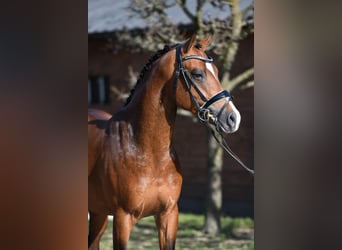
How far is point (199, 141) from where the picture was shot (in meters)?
8.89

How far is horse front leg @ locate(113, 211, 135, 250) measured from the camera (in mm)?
3471

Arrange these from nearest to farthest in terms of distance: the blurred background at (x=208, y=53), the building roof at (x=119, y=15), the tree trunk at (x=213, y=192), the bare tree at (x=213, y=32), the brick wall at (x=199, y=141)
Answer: the bare tree at (x=213, y=32) → the blurred background at (x=208, y=53) → the tree trunk at (x=213, y=192) → the building roof at (x=119, y=15) → the brick wall at (x=199, y=141)

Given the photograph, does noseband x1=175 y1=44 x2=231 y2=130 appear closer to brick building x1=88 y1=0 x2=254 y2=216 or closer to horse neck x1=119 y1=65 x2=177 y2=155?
horse neck x1=119 y1=65 x2=177 y2=155

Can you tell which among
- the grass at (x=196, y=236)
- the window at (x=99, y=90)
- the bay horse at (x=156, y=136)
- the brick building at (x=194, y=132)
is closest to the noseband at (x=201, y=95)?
the bay horse at (x=156, y=136)

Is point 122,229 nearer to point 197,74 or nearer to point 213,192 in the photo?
point 197,74

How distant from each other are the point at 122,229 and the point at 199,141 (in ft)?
17.9

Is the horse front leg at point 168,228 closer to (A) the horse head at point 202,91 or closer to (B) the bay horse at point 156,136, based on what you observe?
(B) the bay horse at point 156,136

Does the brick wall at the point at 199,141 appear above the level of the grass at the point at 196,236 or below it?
above

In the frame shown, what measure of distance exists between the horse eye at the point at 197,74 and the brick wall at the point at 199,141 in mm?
4322

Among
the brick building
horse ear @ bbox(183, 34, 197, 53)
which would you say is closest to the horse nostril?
horse ear @ bbox(183, 34, 197, 53)

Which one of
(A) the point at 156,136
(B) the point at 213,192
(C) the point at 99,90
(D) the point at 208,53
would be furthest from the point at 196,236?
(A) the point at 156,136

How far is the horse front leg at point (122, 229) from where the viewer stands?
347 cm
